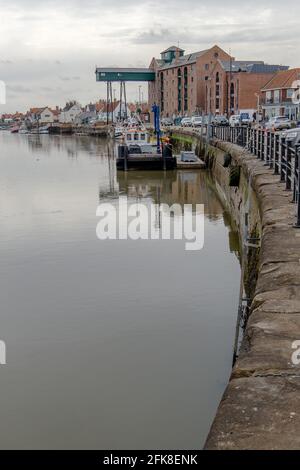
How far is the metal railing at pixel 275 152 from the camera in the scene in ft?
29.9

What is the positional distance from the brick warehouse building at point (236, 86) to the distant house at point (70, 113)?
301 feet

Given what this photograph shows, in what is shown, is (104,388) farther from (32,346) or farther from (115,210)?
(115,210)

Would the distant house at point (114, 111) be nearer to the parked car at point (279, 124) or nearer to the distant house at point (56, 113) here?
the distant house at point (56, 113)

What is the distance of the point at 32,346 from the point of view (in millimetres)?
7969

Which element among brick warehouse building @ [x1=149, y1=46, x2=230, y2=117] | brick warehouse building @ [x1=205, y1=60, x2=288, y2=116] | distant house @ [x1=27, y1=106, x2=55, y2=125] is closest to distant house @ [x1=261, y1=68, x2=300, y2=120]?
brick warehouse building @ [x1=205, y1=60, x2=288, y2=116]

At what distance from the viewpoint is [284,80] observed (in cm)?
7069

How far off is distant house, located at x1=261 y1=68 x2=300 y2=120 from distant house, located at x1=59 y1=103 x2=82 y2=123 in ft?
344

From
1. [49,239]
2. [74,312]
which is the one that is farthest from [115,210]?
[74,312]

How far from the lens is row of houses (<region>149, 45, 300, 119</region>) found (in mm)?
71000

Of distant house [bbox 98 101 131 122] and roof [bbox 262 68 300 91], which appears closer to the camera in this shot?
roof [bbox 262 68 300 91]

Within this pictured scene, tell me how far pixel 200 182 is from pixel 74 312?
20378 mm

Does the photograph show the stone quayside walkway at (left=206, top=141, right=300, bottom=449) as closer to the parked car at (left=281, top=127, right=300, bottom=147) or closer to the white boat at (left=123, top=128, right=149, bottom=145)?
the parked car at (left=281, top=127, right=300, bottom=147)

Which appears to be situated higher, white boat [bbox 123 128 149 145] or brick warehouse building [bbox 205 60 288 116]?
brick warehouse building [bbox 205 60 288 116]

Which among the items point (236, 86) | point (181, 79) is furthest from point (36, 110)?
point (236, 86)
